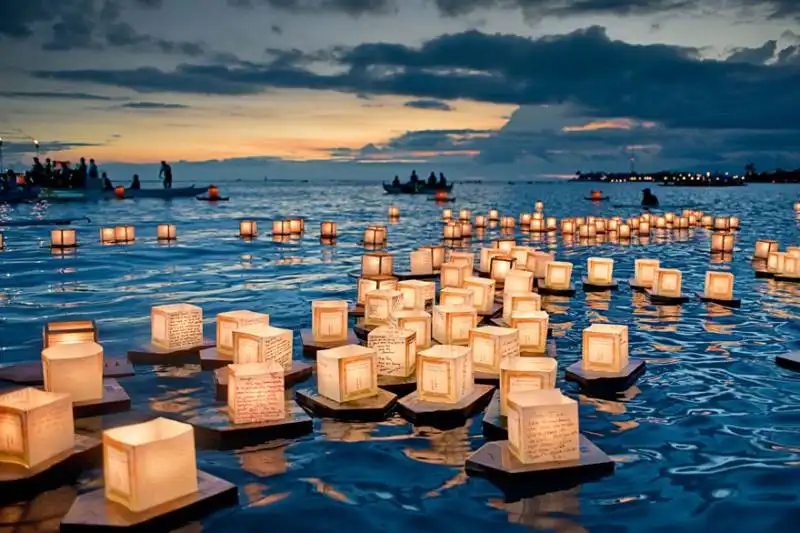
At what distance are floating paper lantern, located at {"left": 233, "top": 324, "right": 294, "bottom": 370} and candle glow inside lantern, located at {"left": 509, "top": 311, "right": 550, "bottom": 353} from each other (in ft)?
10.6

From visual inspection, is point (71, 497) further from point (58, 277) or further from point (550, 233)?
point (550, 233)

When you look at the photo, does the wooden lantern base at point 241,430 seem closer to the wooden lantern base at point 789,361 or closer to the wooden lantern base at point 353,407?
the wooden lantern base at point 353,407

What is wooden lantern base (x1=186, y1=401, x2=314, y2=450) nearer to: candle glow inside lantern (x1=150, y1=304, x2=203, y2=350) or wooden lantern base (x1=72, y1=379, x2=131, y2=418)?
wooden lantern base (x1=72, y1=379, x2=131, y2=418)

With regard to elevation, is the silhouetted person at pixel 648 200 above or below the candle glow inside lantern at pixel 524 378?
above

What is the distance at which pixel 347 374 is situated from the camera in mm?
7742

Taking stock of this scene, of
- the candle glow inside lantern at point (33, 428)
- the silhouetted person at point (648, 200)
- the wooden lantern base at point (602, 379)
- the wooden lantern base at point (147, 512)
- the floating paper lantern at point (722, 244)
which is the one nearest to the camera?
the wooden lantern base at point (147, 512)

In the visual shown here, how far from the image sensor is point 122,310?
13812 mm

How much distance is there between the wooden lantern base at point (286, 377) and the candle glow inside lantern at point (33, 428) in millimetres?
2123

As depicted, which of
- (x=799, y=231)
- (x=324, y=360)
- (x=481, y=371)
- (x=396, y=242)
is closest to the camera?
(x=324, y=360)

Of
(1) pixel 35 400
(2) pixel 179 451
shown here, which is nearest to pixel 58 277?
(1) pixel 35 400

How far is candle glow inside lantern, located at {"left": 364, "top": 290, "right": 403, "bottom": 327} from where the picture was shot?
11.3 metres

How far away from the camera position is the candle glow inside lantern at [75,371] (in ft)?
24.4

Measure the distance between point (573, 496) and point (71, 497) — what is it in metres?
4.06

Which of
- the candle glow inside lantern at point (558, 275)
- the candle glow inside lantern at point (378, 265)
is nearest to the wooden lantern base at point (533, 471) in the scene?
the candle glow inside lantern at point (558, 275)
